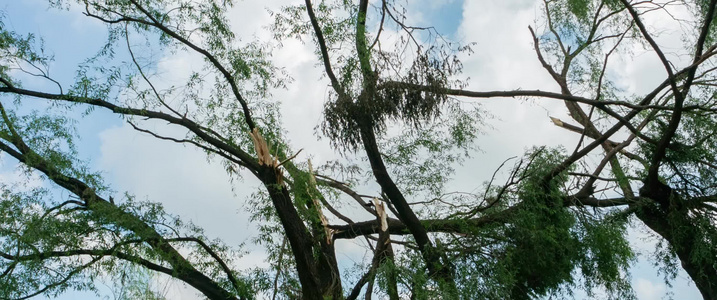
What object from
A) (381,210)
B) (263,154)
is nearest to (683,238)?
(381,210)

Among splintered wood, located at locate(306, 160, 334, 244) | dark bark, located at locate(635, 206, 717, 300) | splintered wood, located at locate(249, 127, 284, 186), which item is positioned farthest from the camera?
dark bark, located at locate(635, 206, 717, 300)

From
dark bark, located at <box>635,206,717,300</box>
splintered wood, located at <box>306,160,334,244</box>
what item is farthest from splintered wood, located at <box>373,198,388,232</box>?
dark bark, located at <box>635,206,717,300</box>

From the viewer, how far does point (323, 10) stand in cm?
690

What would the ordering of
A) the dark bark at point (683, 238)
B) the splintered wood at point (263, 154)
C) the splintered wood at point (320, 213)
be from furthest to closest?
the dark bark at point (683, 238) < the splintered wood at point (320, 213) < the splintered wood at point (263, 154)

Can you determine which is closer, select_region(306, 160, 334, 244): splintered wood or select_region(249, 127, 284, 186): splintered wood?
select_region(249, 127, 284, 186): splintered wood

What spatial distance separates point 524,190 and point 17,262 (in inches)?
175

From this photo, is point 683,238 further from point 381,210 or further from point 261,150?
point 261,150

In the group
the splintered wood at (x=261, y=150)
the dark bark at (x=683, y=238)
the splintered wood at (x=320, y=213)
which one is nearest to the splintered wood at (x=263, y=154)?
the splintered wood at (x=261, y=150)

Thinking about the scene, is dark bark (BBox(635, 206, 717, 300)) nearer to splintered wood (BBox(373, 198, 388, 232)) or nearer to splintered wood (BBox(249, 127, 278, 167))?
splintered wood (BBox(373, 198, 388, 232))

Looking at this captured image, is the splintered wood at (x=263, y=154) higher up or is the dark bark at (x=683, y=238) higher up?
the splintered wood at (x=263, y=154)

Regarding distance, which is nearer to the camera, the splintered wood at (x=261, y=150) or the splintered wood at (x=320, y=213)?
the splintered wood at (x=261, y=150)

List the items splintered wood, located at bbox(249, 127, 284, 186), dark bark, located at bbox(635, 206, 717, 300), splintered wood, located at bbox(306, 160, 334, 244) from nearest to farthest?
splintered wood, located at bbox(249, 127, 284, 186)
splintered wood, located at bbox(306, 160, 334, 244)
dark bark, located at bbox(635, 206, 717, 300)

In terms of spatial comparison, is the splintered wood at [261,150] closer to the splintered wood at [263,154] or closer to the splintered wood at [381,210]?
the splintered wood at [263,154]

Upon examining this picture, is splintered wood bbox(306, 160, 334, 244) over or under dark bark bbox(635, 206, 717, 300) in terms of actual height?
over
